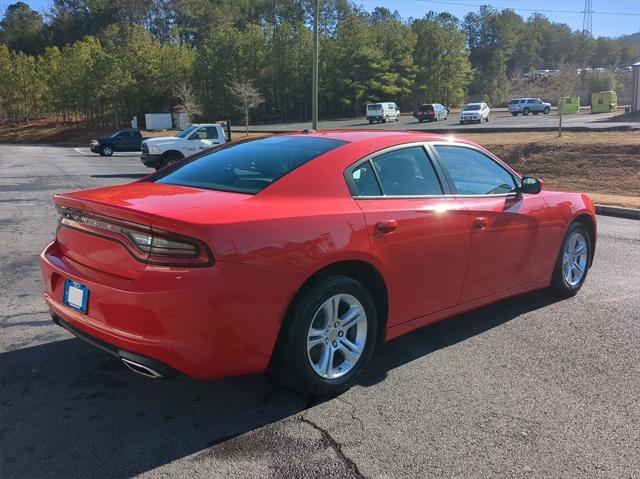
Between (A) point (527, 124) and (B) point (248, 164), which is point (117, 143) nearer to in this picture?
(A) point (527, 124)

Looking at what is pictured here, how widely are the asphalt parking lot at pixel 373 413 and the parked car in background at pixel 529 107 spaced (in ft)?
200

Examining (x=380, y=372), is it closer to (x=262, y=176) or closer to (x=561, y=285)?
(x=262, y=176)

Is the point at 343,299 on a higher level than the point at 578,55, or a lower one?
lower

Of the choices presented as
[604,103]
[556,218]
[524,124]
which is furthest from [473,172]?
[604,103]

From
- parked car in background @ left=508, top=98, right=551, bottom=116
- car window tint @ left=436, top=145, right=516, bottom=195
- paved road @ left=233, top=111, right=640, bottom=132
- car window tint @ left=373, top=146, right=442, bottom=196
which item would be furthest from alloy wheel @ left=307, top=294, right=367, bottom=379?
parked car in background @ left=508, top=98, right=551, bottom=116

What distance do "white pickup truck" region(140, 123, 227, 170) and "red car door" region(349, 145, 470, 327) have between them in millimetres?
15924

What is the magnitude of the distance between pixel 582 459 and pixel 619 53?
195438 mm

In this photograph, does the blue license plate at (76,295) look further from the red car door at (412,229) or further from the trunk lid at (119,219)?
the red car door at (412,229)

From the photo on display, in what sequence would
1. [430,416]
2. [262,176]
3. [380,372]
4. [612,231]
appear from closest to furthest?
[430,416] < [262,176] < [380,372] < [612,231]

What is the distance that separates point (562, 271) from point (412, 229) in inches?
91.2

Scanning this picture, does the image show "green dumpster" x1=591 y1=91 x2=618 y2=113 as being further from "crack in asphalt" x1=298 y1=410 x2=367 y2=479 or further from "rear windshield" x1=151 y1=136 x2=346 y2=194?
"crack in asphalt" x1=298 y1=410 x2=367 y2=479

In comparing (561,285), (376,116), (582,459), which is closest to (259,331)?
(582,459)

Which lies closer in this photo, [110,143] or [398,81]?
[110,143]

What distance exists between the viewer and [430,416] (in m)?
3.33
